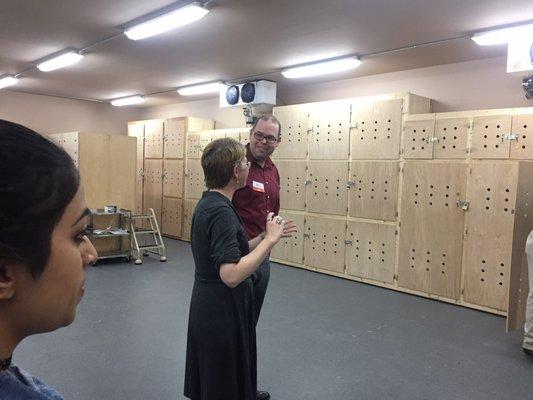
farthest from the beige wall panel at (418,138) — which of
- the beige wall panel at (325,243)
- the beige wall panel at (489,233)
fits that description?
the beige wall panel at (325,243)

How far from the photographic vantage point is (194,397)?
1852 mm

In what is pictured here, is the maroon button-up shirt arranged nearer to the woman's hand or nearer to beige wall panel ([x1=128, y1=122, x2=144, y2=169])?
the woman's hand

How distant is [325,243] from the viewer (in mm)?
Result: 5926

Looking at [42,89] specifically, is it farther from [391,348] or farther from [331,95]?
[391,348]

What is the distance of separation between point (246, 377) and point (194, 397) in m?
0.26

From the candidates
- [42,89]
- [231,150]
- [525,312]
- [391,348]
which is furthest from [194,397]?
[42,89]

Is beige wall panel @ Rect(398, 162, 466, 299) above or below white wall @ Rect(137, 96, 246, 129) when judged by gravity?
below

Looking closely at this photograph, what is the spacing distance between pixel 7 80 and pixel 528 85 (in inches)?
321

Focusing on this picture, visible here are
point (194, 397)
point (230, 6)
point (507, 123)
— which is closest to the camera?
point (194, 397)

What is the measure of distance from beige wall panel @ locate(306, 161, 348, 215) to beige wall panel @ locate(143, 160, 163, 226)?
158 inches

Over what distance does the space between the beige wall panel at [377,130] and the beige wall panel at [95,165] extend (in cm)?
382

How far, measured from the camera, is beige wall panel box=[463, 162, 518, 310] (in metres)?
4.30

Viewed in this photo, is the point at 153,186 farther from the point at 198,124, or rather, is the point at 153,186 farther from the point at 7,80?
the point at 7,80

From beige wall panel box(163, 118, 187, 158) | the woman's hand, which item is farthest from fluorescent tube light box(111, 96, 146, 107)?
the woman's hand
